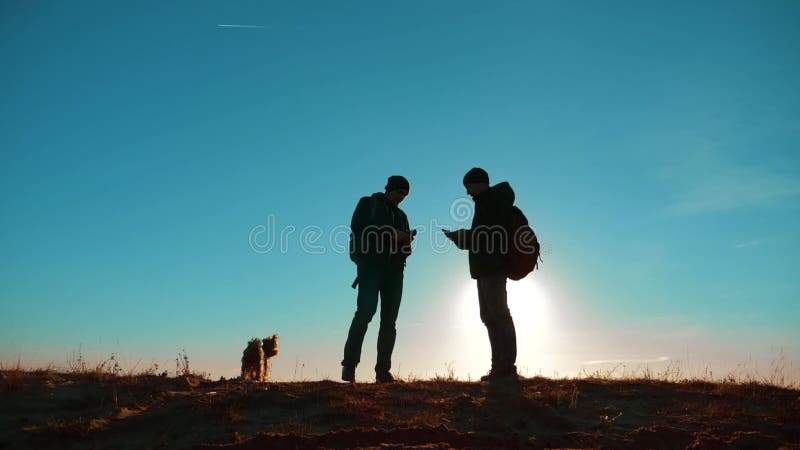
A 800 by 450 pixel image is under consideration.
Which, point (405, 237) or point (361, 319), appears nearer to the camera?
point (361, 319)

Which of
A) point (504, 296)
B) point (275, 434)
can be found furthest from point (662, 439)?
point (275, 434)

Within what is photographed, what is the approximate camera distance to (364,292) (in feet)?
23.1

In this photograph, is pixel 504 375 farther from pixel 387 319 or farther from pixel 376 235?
pixel 376 235

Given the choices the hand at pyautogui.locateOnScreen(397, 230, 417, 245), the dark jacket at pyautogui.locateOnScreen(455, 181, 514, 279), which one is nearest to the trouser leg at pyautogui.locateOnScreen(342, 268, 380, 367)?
the hand at pyautogui.locateOnScreen(397, 230, 417, 245)

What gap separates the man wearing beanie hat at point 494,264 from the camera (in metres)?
6.50

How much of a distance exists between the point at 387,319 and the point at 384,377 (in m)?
0.73

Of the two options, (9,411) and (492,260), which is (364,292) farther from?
(9,411)

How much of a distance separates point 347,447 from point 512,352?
2592 mm

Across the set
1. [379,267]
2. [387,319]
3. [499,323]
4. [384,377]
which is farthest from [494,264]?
[384,377]

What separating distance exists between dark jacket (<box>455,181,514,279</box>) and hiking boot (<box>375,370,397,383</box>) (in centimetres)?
177

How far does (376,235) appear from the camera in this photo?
23.6 ft

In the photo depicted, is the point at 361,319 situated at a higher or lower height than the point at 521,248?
lower

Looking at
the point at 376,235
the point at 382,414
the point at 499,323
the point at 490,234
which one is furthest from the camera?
the point at 376,235

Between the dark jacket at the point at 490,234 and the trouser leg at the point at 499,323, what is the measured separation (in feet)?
0.46
